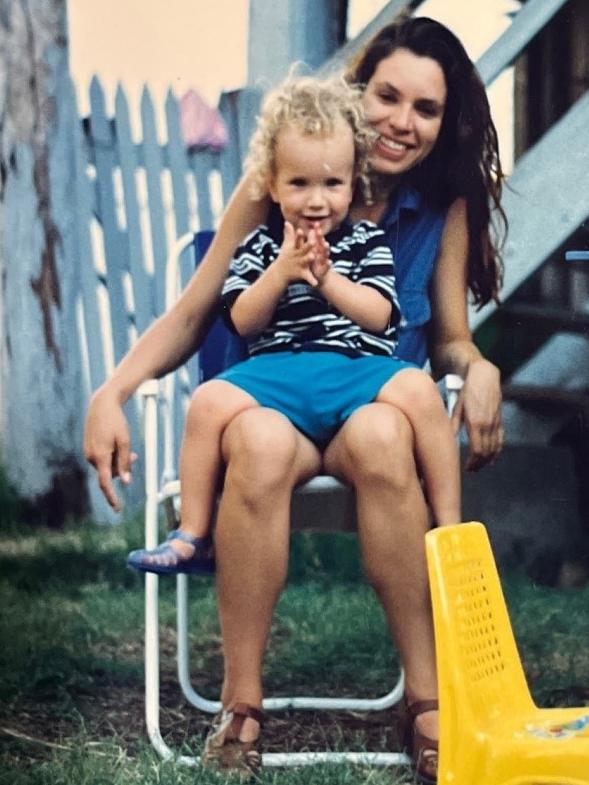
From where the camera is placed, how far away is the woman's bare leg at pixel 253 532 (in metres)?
3.30

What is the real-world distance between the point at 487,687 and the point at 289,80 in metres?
1.40

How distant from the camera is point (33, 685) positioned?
3.75 metres

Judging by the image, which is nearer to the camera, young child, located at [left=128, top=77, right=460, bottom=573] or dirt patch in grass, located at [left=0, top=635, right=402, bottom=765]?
young child, located at [left=128, top=77, right=460, bottom=573]

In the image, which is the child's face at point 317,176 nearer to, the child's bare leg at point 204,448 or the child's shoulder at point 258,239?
the child's shoulder at point 258,239

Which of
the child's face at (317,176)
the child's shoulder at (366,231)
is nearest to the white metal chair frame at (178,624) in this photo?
the child's shoulder at (366,231)

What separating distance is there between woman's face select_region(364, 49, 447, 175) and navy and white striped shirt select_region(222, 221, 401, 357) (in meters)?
0.19

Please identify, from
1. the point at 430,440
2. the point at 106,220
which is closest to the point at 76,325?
the point at 106,220

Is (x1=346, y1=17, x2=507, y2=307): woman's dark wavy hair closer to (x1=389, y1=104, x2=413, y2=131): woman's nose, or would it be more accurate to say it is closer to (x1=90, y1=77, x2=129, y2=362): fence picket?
(x1=389, y1=104, x2=413, y2=131): woman's nose

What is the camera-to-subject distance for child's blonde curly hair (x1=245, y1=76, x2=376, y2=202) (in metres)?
3.44

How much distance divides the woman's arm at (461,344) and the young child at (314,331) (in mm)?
186

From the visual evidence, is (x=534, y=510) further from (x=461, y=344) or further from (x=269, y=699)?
(x=269, y=699)

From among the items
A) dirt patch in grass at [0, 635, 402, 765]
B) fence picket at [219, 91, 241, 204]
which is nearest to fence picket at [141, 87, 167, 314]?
fence picket at [219, 91, 241, 204]

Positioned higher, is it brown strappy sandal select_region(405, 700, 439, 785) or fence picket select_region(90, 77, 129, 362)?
fence picket select_region(90, 77, 129, 362)

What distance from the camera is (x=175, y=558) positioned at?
10.9ft
